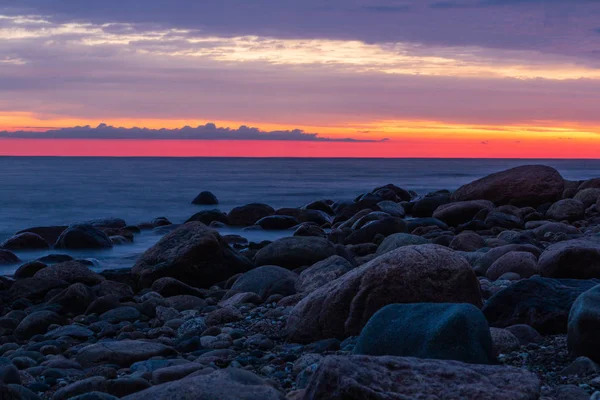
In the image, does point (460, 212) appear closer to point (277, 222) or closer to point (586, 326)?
point (277, 222)

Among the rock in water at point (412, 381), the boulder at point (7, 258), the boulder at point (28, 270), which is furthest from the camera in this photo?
the boulder at point (7, 258)

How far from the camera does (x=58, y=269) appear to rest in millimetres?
10602

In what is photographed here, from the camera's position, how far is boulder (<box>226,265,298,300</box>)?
28.7 ft

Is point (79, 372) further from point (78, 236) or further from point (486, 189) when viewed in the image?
point (486, 189)

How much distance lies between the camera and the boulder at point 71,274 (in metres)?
10.4

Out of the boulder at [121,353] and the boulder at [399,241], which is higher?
the boulder at [399,241]

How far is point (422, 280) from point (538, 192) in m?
16.6

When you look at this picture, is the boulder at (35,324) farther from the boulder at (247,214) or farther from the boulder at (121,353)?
the boulder at (247,214)

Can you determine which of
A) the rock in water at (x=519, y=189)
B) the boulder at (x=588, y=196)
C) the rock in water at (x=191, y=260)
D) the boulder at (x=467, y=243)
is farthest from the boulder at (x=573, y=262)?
the boulder at (x=588, y=196)

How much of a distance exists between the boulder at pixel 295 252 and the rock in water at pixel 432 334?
6.15 meters

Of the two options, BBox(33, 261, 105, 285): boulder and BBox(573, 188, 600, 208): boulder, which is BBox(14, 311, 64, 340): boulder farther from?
BBox(573, 188, 600, 208): boulder

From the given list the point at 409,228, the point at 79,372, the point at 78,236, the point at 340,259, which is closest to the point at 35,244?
the point at 78,236

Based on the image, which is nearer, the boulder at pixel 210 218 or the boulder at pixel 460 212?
the boulder at pixel 460 212

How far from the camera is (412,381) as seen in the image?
12.2 ft
